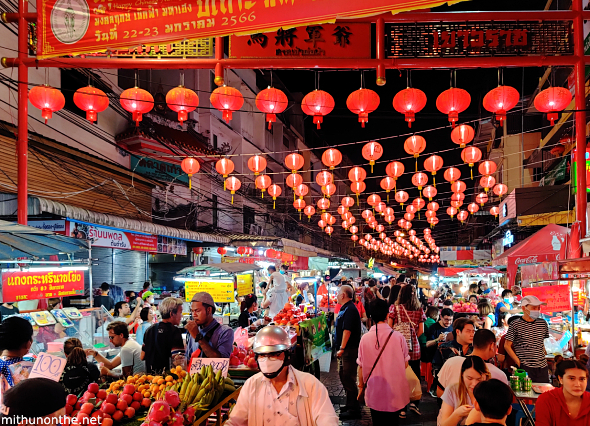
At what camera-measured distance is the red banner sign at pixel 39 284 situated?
6648 mm

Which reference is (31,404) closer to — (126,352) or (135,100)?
(126,352)

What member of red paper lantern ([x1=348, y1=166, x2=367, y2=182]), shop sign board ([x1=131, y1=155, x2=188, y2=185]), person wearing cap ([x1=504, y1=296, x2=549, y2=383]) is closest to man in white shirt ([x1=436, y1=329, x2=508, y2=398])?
person wearing cap ([x1=504, y1=296, x2=549, y2=383])

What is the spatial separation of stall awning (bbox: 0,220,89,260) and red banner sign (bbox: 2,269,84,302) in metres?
0.43

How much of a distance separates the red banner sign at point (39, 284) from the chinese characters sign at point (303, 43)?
519cm

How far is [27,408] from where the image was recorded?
2.49 m

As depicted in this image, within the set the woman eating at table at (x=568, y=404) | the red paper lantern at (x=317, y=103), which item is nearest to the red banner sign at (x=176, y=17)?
the red paper lantern at (x=317, y=103)

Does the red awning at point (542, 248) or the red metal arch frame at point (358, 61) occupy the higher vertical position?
the red metal arch frame at point (358, 61)

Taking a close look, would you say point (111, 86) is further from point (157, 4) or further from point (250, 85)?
point (250, 85)

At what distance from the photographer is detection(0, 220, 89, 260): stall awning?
6.29m

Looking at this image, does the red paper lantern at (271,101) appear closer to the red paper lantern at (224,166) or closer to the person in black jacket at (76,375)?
the red paper lantern at (224,166)

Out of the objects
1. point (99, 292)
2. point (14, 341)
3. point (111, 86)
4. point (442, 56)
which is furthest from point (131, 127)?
point (14, 341)

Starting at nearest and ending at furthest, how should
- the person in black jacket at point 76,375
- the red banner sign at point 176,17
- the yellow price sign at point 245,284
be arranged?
the red banner sign at point 176,17 → the person in black jacket at point 76,375 → the yellow price sign at point 245,284

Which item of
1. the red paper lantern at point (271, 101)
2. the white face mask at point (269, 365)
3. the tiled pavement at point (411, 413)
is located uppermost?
the red paper lantern at point (271, 101)

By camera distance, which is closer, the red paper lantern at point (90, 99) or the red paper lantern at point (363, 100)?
the red paper lantern at point (90, 99)
